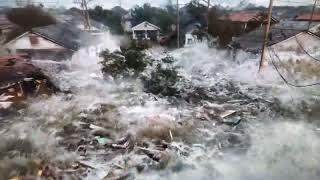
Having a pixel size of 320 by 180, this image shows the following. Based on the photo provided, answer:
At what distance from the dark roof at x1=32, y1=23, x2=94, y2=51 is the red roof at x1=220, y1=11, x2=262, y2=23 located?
1749 mm

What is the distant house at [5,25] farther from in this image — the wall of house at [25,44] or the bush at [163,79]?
the bush at [163,79]

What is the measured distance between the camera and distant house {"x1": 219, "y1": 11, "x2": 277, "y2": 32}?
3717 mm

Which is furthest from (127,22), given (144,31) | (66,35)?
(66,35)

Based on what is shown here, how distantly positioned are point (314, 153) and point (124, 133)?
2.16m

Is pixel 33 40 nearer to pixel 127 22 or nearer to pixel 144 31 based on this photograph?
pixel 127 22

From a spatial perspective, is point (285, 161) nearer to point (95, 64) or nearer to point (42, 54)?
point (95, 64)

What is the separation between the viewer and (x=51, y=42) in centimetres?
369

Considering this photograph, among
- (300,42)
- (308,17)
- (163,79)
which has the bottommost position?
(163,79)

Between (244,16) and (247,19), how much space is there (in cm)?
6

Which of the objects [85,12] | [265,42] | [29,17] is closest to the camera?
[29,17]

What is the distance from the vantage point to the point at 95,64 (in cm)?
375

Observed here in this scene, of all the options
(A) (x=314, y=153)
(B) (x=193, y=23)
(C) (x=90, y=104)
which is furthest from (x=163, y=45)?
(A) (x=314, y=153)

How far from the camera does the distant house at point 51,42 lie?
11.8ft

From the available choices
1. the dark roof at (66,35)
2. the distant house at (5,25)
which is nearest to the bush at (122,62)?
the dark roof at (66,35)
